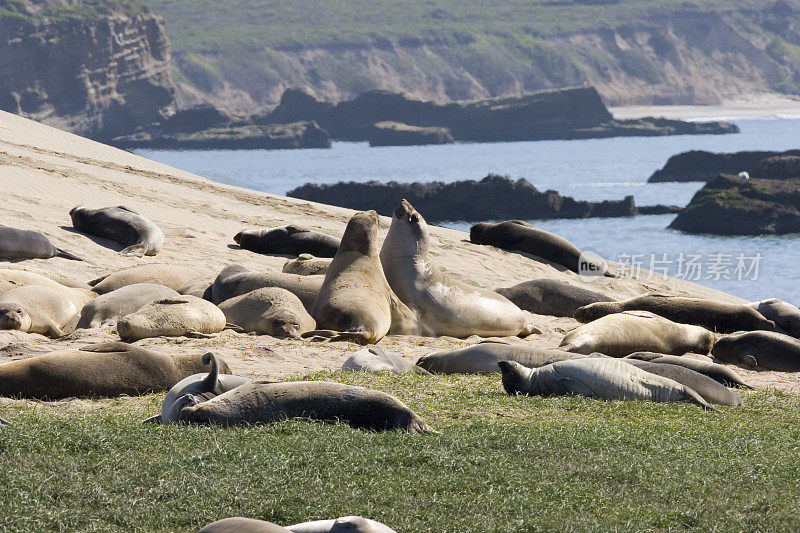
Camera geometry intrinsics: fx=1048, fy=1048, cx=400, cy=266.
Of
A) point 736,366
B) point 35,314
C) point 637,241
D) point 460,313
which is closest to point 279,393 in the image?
point 35,314

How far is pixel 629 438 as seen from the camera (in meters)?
6.08

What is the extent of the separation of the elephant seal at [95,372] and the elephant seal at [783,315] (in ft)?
24.5

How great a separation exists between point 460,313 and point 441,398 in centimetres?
377

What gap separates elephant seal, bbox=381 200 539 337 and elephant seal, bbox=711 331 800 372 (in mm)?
2175

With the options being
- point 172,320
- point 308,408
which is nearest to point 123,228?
point 172,320

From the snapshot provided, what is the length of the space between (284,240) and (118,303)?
16.7 ft

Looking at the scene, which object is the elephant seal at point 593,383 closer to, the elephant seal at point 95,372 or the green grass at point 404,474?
the green grass at point 404,474

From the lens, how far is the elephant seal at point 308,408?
6.01 m

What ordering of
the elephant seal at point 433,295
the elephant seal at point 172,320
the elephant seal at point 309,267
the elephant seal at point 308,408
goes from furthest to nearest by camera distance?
the elephant seal at point 309,267 → the elephant seal at point 433,295 → the elephant seal at point 172,320 → the elephant seal at point 308,408

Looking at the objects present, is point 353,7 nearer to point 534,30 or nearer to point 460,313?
point 534,30

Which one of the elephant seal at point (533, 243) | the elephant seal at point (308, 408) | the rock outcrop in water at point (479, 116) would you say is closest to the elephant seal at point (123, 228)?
the elephant seal at point (533, 243)

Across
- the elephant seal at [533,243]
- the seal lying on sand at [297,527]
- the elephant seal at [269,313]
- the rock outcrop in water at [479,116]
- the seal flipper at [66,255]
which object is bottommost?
the rock outcrop in water at [479,116]

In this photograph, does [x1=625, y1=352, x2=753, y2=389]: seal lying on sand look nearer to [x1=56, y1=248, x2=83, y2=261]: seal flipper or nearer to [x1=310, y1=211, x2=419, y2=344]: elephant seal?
[x1=310, y1=211, x2=419, y2=344]: elephant seal

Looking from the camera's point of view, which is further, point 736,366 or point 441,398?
point 736,366
